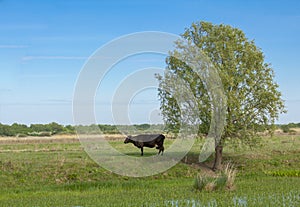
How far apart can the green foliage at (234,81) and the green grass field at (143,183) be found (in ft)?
4.90

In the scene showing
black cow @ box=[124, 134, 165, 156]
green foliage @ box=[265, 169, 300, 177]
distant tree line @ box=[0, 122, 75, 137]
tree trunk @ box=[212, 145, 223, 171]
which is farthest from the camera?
distant tree line @ box=[0, 122, 75, 137]

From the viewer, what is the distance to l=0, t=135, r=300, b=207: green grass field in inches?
533

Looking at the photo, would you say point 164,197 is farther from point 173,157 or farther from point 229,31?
point 229,31

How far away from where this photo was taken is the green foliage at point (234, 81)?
21.9 metres

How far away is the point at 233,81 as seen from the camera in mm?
21750

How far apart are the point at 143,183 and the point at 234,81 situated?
22.0 feet

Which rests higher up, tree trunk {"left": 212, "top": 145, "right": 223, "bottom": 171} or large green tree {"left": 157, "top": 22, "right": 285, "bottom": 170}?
large green tree {"left": 157, "top": 22, "right": 285, "bottom": 170}

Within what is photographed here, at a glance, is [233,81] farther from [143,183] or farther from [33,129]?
[33,129]

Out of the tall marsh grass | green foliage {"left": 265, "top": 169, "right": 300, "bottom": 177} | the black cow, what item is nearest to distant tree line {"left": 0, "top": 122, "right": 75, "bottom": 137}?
the black cow

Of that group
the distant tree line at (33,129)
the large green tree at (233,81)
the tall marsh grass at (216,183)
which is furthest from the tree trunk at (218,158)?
the distant tree line at (33,129)

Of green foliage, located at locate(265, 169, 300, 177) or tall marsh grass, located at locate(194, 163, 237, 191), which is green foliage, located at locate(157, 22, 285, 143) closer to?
green foliage, located at locate(265, 169, 300, 177)

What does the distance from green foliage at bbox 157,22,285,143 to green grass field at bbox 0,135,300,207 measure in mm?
1494

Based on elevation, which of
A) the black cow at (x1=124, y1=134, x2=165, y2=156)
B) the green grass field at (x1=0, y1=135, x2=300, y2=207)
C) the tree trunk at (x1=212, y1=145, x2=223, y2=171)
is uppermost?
the black cow at (x1=124, y1=134, x2=165, y2=156)

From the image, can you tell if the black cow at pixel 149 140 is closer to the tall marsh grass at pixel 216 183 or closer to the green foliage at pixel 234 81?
the green foliage at pixel 234 81
